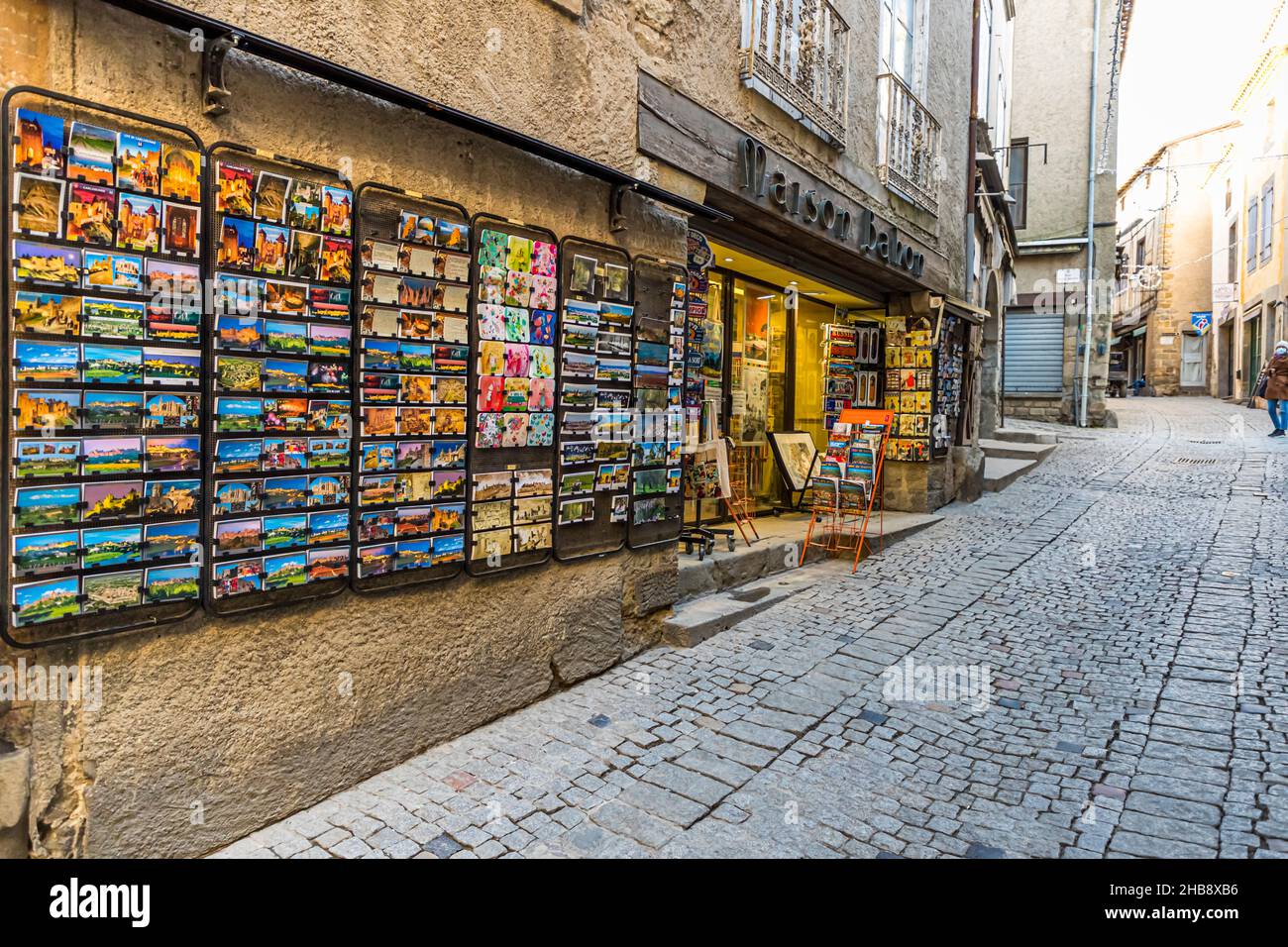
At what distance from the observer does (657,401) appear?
5.19 m

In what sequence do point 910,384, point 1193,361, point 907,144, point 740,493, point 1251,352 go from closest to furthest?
point 740,493 → point 907,144 → point 910,384 → point 1251,352 → point 1193,361

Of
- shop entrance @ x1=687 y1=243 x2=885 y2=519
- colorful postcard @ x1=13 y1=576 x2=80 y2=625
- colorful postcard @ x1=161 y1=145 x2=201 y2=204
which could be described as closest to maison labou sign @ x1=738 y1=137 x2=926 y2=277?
shop entrance @ x1=687 y1=243 x2=885 y2=519

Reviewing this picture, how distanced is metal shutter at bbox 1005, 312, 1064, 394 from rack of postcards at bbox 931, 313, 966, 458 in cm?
1047

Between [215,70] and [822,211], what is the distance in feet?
17.5

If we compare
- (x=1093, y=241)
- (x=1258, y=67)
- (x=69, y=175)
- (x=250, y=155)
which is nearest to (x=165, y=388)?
(x=69, y=175)

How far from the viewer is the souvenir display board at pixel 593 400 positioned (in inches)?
173

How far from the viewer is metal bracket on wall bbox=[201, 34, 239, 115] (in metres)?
2.72

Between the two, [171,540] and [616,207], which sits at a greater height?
[616,207]

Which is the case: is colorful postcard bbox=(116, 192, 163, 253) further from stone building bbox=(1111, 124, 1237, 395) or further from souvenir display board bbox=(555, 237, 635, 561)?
stone building bbox=(1111, 124, 1237, 395)

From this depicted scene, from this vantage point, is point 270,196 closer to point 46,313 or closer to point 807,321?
point 46,313

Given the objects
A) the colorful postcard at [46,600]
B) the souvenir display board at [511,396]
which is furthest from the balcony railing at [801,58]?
the colorful postcard at [46,600]

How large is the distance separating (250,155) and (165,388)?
3.06 feet

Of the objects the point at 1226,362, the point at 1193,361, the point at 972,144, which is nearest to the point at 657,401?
the point at 972,144
